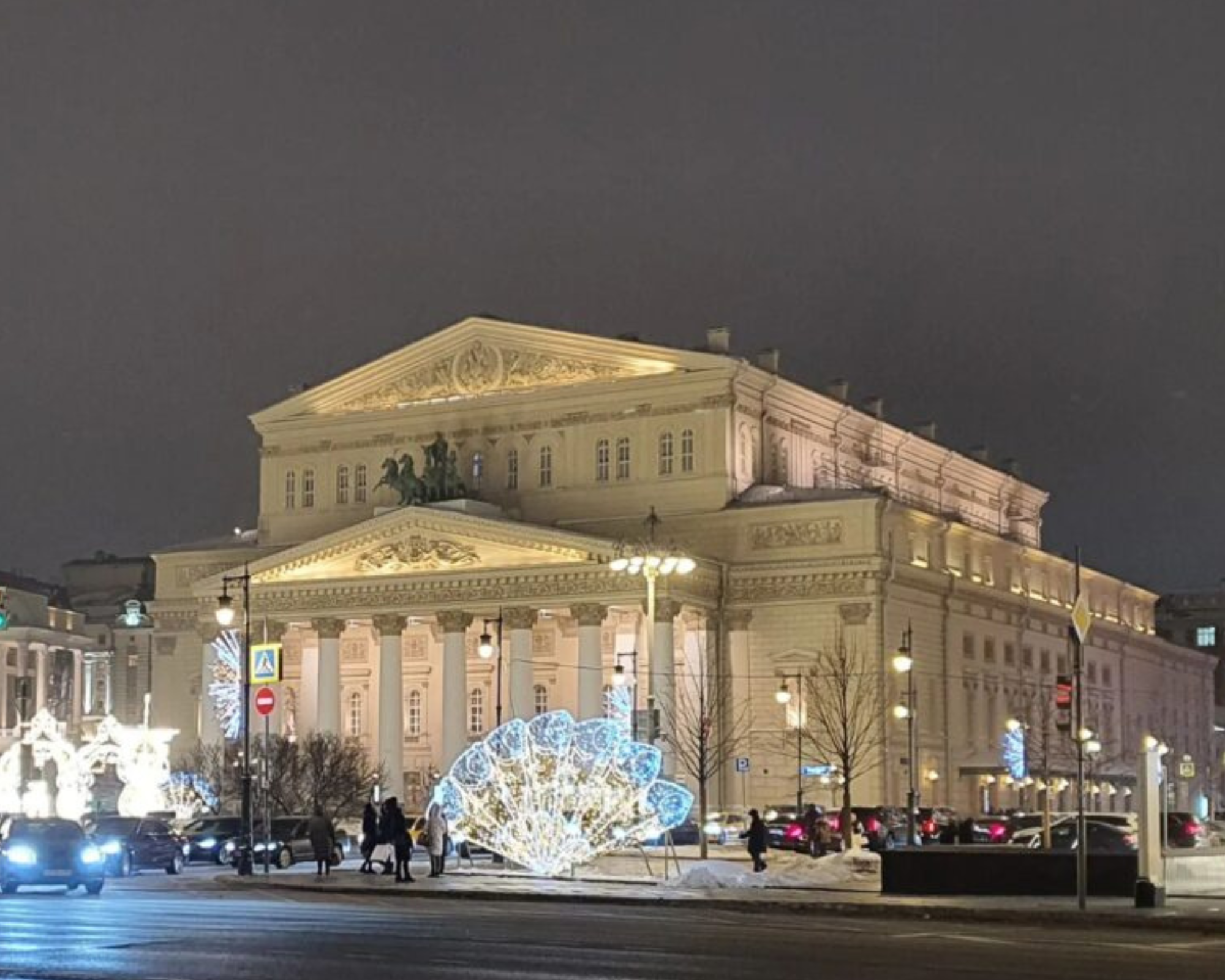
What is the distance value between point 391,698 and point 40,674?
150 ft

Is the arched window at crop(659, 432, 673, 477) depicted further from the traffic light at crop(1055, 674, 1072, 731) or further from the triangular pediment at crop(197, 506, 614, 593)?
the traffic light at crop(1055, 674, 1072, 731)

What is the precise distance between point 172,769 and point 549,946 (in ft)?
235

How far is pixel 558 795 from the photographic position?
46.5m

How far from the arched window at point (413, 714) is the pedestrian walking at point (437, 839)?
53.3 m

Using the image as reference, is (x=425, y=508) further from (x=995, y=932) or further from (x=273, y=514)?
(x=995, y=932)

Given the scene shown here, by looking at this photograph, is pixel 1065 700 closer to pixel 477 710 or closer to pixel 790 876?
pixel 790 876

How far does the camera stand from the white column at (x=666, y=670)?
8612 cm

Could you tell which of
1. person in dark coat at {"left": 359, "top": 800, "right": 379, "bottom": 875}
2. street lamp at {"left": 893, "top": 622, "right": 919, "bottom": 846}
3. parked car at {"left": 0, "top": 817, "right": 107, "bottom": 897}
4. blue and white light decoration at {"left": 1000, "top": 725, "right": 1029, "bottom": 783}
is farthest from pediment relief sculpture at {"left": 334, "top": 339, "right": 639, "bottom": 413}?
parked car at {"left": 0, "top": 817, "right": 107, "bottom": 897}

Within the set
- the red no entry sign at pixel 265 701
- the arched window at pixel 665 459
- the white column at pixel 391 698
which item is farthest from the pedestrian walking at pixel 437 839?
the arched window at pixel 665 459

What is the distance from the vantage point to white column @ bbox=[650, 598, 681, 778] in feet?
283

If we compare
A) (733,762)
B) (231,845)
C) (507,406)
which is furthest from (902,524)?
(231,845)

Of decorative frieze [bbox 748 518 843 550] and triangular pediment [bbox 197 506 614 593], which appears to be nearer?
triangular pediment [bbox 197 506 614 593]

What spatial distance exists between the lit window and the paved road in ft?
196

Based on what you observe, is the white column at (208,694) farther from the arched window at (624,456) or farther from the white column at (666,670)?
the white column at (666,670)
